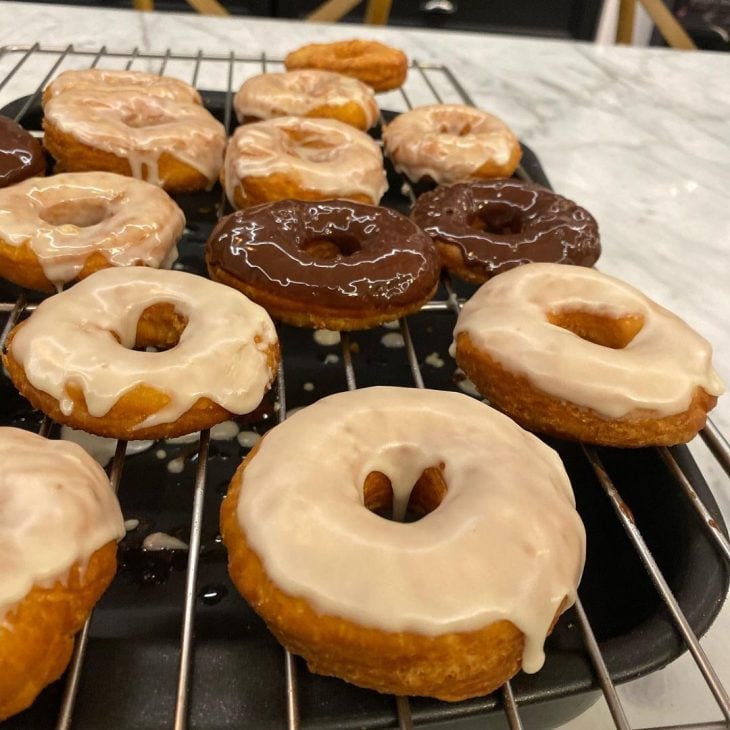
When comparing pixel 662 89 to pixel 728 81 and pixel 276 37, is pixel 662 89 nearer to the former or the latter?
pixel 728 81

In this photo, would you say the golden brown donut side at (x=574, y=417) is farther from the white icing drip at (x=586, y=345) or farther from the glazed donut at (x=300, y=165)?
the glazed donut at (x=300, y=165)

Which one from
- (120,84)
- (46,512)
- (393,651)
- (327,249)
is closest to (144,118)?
(120,84)

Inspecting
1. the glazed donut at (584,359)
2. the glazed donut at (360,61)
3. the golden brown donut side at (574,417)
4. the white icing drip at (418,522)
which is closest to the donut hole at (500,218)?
the glazed donut at (584,359)

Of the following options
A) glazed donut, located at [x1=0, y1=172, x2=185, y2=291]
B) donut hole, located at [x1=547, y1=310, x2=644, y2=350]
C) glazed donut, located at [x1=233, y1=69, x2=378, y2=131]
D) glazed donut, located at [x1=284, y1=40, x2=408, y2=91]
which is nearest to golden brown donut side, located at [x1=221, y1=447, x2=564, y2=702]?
donut hole, located at [x1=547, y1=310, x2=644, y2=350]

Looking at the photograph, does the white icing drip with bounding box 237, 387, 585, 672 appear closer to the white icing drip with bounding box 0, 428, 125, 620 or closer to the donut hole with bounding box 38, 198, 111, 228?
the white icing drip with bounding box 0, 428, 125, 620

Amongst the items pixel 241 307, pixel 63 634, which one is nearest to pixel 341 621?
pixel 63 634
